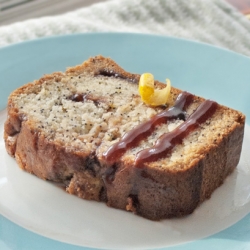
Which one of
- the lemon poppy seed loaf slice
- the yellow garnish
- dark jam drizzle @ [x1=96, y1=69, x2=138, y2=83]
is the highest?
the yellow garnish

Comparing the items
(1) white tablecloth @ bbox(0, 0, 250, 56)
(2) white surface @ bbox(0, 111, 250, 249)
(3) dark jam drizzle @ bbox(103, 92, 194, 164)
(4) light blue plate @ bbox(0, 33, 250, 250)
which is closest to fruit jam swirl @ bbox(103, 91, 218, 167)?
(3) dark jam drizzle @ bbox(103, 92, 194, 164)

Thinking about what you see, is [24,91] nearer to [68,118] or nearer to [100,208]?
[68,118]

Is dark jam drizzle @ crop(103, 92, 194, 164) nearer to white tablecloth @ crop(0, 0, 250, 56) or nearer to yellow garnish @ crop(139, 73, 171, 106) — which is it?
yellow garnish @ crop(139, 73, 171, 106)

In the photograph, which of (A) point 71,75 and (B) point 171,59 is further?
(B) point 171,59

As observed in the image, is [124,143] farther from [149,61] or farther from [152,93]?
[149,61]

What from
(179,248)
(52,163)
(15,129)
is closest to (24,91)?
(15,129)

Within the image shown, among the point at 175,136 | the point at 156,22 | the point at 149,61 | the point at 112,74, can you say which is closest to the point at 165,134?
the point at 175,136
